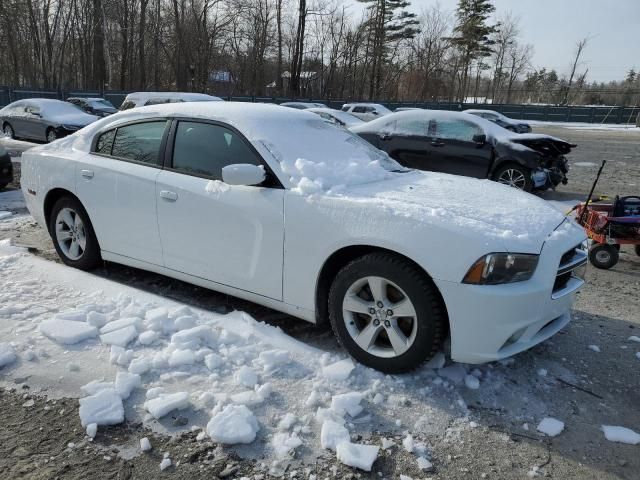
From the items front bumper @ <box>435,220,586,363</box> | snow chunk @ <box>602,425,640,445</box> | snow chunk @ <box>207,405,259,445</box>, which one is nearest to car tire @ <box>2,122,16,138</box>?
snow chunk @ <box>207,405,259,445</box>

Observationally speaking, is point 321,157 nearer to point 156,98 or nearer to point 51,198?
point 51,198

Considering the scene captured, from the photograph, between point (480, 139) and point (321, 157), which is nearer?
point (321, 157)

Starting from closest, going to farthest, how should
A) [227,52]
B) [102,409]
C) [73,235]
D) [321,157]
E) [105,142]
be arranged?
[102,409]
[321,157]
[105,142]
[73,235]
[227,52]

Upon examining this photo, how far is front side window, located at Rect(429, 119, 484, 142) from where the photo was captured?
9344mm

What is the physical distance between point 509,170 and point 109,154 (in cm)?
720

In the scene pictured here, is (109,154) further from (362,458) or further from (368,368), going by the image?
(362,458)

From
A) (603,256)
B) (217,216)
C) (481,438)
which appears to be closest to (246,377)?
(217,216)

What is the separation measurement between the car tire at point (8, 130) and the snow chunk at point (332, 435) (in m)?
17.3

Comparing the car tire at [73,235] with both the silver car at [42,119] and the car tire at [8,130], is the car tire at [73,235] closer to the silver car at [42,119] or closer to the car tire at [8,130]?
the silver car at [42,119]

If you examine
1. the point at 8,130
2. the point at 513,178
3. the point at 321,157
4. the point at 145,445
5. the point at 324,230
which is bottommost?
the point at 145,445

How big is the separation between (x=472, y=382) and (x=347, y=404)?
81 centimetres

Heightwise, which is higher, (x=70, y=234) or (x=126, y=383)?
(x=70, y=234)

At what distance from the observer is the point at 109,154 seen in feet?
13.7

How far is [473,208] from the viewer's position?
9.70 ft
